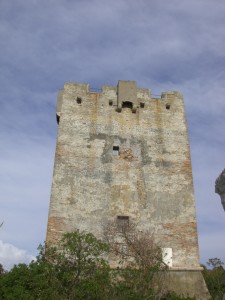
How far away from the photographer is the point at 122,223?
581 inches

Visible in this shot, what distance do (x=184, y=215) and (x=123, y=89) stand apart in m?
6.78

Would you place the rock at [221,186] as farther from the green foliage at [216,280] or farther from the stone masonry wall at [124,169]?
the green foliage at [216,280]

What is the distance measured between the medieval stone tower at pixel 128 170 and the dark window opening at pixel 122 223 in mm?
43

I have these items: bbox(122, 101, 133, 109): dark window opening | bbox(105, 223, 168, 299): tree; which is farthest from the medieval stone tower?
bbox(105, 223, 168, 299): tree

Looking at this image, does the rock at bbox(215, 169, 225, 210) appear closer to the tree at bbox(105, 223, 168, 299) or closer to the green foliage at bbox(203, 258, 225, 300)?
the tree at bbox(105, 223, 168, 299)

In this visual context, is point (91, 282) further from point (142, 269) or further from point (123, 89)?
point (123, 89)

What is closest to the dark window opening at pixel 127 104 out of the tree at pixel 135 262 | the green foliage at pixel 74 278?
the tree at pixel 135 262

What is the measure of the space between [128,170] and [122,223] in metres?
2.32

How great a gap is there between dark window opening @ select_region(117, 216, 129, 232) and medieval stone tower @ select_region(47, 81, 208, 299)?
4 centimetres

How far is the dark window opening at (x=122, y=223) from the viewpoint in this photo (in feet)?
47.7

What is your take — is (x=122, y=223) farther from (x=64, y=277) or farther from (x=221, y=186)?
(x=221, y=186)

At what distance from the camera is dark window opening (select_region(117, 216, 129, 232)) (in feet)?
47.7

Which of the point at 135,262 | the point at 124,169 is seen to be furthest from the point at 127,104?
the point at 135,262

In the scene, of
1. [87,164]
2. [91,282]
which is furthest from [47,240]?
[91,282]
